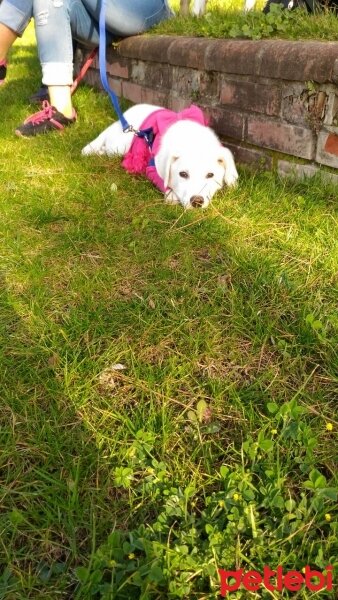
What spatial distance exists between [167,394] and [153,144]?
1.92 m

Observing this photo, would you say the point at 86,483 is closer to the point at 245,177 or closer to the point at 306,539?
the point at 306,539

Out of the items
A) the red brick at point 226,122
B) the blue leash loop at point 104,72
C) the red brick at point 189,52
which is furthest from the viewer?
the blue leash loop at point 104,72

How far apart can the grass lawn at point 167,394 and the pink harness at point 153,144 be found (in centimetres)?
56

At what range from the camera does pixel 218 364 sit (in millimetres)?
1449

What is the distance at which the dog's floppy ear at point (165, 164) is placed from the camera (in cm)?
260

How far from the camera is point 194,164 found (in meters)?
2.61

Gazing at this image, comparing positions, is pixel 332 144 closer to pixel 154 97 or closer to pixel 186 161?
pixel 186 161

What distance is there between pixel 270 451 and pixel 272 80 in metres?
1.85

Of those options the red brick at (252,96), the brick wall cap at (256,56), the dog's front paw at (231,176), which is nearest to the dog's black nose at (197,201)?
the dog's front paw at (231,176)

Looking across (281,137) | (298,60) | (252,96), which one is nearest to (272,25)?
(252,96)

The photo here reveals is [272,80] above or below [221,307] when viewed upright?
above

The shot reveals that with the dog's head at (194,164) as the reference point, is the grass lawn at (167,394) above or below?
below

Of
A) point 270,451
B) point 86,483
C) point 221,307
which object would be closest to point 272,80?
point 221,307

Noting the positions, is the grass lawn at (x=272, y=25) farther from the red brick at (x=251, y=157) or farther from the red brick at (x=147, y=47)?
the red brick at (x=251, y=157)
